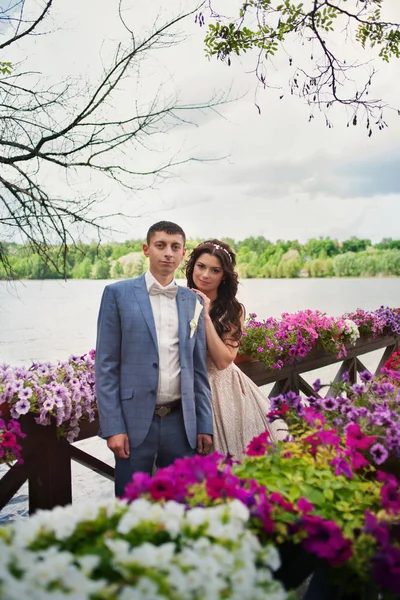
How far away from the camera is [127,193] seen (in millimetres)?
4598

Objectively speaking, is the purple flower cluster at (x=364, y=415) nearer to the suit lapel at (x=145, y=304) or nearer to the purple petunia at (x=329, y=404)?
the purple petunia at (x=329, y=404)

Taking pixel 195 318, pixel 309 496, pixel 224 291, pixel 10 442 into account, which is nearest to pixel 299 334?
pixel 224 291

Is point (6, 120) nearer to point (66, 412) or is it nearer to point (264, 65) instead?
point (264, 65)

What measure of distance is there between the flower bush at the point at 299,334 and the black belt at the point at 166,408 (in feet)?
5.19

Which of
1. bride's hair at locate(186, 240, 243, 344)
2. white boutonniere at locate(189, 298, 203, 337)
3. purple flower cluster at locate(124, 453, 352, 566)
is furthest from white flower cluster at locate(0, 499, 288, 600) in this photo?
bride's hair at locate(186, 240, 243, 344)

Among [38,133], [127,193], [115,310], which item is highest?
[38,133]

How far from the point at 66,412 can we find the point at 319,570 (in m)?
1.64

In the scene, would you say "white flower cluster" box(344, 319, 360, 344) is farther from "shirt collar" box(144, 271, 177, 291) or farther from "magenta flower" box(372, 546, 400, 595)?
"magenta flower" box(372, 546, 400, 595)

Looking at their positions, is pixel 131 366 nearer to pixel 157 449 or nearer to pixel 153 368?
pixel 153 368

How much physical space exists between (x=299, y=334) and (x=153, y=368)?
241 cm

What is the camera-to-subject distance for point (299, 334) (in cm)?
442

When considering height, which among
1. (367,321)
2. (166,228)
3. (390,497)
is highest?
(166,228)

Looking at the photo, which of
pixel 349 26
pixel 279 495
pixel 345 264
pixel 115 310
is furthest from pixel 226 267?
pixel 345 264

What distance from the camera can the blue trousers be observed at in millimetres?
2234
